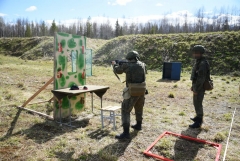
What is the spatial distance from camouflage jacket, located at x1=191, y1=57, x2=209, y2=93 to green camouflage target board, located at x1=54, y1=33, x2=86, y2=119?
358 centimetres

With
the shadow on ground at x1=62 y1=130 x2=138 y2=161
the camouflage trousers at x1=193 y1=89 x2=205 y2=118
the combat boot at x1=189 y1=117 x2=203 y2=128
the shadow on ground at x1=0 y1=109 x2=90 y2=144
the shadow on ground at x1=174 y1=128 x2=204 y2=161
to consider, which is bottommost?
the shadow on ground at x1=174 y1=128 x2=204 y2=161

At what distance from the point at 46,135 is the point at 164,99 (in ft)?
19.6

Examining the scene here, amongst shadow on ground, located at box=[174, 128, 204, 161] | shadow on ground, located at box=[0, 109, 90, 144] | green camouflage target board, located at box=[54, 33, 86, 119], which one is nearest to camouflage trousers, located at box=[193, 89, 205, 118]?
shadow on ground, located at box=[174, 128, 204, 161]

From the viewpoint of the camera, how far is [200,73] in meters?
5.23

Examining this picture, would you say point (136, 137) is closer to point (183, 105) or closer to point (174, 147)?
point (174, 147)

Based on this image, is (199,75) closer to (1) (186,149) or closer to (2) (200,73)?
(2) (200,73)

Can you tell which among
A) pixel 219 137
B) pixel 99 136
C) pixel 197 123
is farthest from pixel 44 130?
pixel 219 137

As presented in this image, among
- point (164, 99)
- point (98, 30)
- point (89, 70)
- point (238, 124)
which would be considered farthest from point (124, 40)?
point (98, 30)

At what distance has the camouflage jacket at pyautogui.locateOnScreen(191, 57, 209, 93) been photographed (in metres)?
5.22

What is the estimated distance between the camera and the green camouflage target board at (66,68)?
5795 millimetres

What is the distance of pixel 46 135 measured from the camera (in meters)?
4.98

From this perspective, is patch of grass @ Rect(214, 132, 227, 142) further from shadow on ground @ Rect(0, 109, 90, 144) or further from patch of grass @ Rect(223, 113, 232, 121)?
shadow on ground @ Rect(0, 109, 90, 144)

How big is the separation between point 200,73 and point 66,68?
3868 millimetres

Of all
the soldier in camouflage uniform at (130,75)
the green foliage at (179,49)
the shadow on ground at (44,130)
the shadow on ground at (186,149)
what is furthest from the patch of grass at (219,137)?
the green foliage at (179,49)
